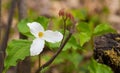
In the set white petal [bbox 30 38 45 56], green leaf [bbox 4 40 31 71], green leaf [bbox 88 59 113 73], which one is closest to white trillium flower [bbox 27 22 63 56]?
white petal [bbox 30 38 45 56]

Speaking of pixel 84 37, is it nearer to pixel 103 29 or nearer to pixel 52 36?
pixel 103 29

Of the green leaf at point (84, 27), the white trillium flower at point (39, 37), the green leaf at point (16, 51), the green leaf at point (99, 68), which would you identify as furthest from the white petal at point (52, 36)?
the green leaf at point (84, 27)

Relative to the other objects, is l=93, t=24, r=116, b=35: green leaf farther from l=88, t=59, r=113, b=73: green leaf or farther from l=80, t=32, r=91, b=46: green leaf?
l=88, t=59, r=113, b=73: green leaf

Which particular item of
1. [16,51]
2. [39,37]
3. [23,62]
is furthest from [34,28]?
[23,62]

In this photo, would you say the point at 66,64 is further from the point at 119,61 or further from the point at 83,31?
the point at 119,61

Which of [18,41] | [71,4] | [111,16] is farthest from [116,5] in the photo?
[18,41]

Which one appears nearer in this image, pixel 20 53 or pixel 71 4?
pixel 20 53
